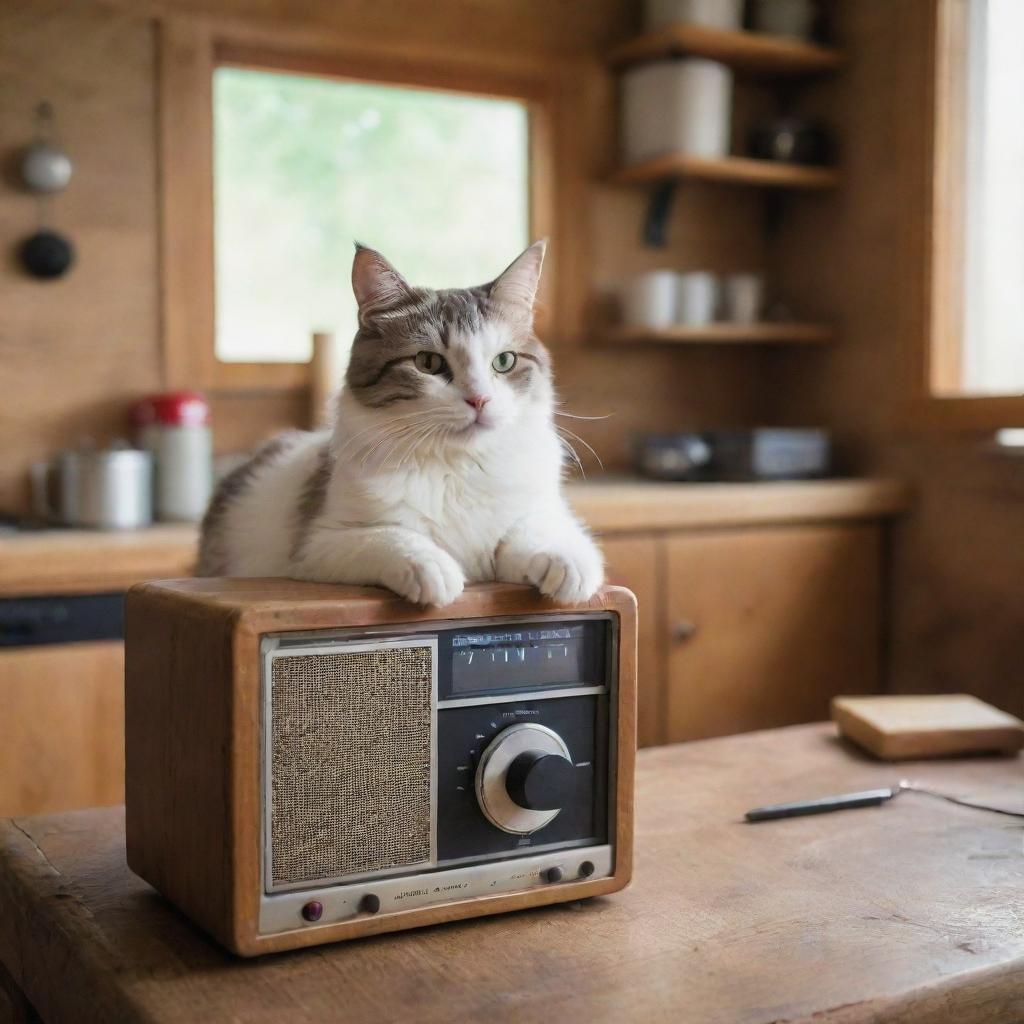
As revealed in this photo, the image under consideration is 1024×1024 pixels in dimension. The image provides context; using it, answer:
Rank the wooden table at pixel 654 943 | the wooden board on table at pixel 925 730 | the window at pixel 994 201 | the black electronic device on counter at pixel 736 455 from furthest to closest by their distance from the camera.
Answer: the black electronic device on counter at pixel 736 455 < the window at pixel 994 201 < the wooden board on table at pixel 925 730 < the wooden table at pixel 654 943

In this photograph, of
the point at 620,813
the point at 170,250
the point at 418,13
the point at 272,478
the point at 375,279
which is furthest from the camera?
the point at 418,13

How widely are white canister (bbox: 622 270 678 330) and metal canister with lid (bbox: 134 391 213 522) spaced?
3.65 ft

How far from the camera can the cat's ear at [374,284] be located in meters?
0.98

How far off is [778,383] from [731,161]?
68 centimetres

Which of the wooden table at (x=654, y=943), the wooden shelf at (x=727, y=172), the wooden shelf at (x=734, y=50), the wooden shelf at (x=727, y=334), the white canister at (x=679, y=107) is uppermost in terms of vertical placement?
the wooden shelf at (x=734, y=50)

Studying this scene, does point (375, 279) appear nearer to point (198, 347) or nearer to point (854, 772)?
point (854, 772)

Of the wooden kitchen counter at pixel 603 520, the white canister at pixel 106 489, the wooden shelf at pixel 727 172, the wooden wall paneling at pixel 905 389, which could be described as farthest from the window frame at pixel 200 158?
the wooden wall paneling at pixel 905 389

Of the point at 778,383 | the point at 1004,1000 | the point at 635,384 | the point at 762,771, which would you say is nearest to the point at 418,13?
the point at 635,384

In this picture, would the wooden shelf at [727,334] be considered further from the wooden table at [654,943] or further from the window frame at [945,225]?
the wooden table at [654,943]

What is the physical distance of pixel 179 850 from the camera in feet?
2.47

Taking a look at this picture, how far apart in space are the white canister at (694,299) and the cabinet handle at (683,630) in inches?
31.8

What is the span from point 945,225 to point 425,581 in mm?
2297

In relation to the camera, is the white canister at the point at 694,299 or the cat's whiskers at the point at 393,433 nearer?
the cat's whiskers at the point at 393,433

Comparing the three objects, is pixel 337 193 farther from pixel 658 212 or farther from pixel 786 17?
pixel 786 17
